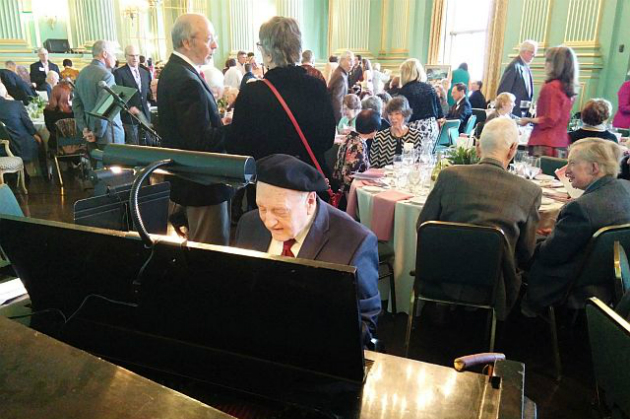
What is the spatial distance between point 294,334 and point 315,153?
71.0 inches

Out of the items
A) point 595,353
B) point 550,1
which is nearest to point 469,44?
point 550,1

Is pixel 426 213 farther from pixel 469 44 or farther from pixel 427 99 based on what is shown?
pixel 469 44

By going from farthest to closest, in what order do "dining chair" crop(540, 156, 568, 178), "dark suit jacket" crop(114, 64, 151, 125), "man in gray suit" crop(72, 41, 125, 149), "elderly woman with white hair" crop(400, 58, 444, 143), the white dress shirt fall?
1. "dark suit jacket" crop(114, 64, 151, 125)
2. "elderly woman with white hair" crop(400, 58, 444, 143)
3. "man in gray suit" crop(72, 41, 125, 149)
4. "dining chair" crop(540, 156, 568, 178)
5. the white dress shirt

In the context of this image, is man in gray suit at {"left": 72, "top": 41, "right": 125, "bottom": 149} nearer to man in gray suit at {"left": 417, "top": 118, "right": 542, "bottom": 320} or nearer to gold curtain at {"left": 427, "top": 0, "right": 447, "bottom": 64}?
man in gray suit at {"left": 417, "top": 118, "right": 542, "bottom": 320}

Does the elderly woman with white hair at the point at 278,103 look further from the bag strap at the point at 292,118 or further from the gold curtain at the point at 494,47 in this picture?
the gold curtain at the point at 494,47

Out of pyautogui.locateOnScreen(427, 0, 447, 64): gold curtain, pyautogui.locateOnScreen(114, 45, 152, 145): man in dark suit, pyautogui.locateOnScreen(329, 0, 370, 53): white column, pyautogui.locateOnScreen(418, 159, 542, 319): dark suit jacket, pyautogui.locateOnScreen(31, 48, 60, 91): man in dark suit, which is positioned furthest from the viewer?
pyautogui.locateOnScreen(329, 0, 370, 53): white column

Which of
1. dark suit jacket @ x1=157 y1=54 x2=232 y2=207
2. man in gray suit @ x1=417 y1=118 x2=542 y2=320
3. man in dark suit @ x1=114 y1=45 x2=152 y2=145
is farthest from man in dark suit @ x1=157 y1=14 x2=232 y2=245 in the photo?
man in dark suit @ x1=114 y1=45 x2=152 y2=145

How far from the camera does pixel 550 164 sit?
12.7 ft

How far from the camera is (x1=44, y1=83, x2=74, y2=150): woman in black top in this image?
6051 mm

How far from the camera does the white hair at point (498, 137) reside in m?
2.45

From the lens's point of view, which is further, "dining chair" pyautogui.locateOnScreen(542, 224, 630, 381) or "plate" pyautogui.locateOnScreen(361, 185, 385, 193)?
"plate" pyautogui.locateOnScreen(361, 185, 385, 193)

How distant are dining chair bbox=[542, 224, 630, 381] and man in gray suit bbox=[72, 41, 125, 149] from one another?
13.7 ft

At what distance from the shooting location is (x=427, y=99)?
15.9 ft

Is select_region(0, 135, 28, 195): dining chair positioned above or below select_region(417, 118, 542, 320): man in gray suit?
below
